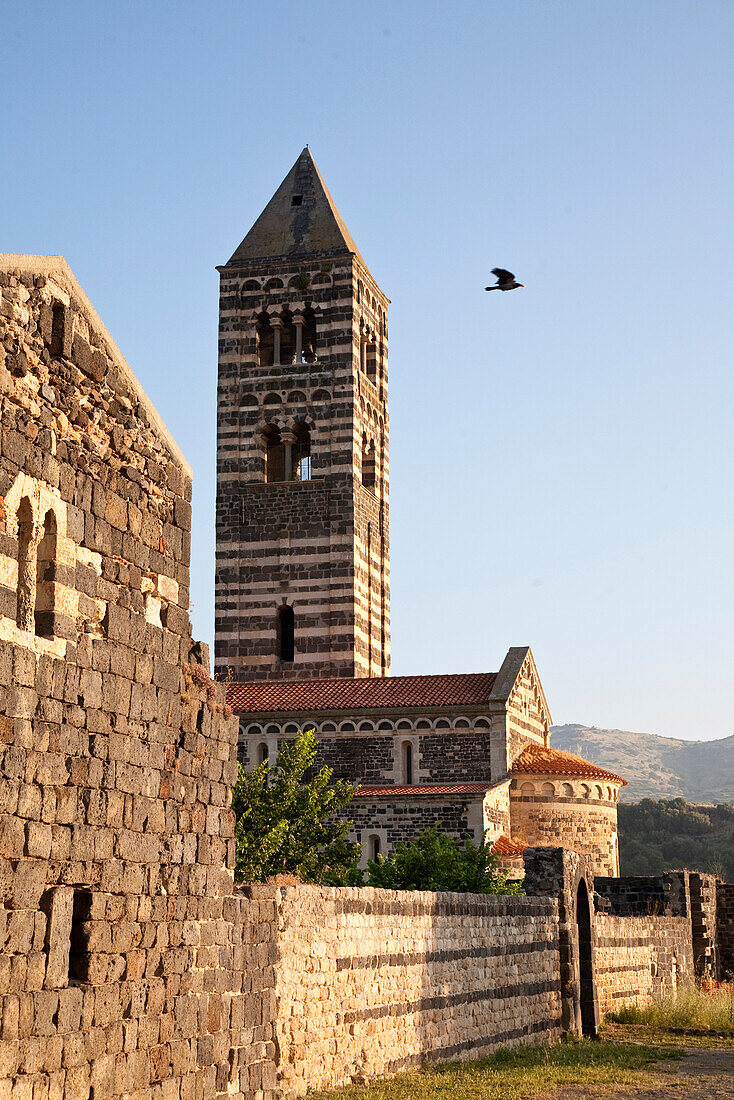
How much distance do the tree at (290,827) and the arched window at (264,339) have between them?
15.0 metres

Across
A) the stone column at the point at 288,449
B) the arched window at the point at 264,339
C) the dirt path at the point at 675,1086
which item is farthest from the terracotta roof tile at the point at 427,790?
the dirt path at the point at 675,1086

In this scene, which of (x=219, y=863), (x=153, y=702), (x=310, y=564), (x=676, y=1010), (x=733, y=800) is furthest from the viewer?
(x=733, y=800)

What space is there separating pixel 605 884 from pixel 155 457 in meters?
18.9

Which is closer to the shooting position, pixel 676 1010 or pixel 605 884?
pixel 676 1010

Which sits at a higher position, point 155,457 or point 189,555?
point 155,457

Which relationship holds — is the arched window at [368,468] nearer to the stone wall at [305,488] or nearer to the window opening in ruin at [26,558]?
the stone wall at [305,488]

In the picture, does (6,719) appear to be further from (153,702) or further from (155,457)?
(155,457)

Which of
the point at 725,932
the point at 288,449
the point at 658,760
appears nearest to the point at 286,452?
the point at 288,449

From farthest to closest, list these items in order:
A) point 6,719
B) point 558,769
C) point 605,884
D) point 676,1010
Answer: point 558,769
point 605,884
point 676,1010
point 6,719

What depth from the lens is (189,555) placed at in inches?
384

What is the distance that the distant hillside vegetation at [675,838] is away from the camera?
6200cm

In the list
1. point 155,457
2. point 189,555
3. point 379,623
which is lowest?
point 189,555

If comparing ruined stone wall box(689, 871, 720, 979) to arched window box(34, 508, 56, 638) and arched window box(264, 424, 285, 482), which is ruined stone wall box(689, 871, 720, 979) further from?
arched window box(34, 508, 56, 638)

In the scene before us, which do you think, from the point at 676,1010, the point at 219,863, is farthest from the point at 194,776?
the point at 676,1010
